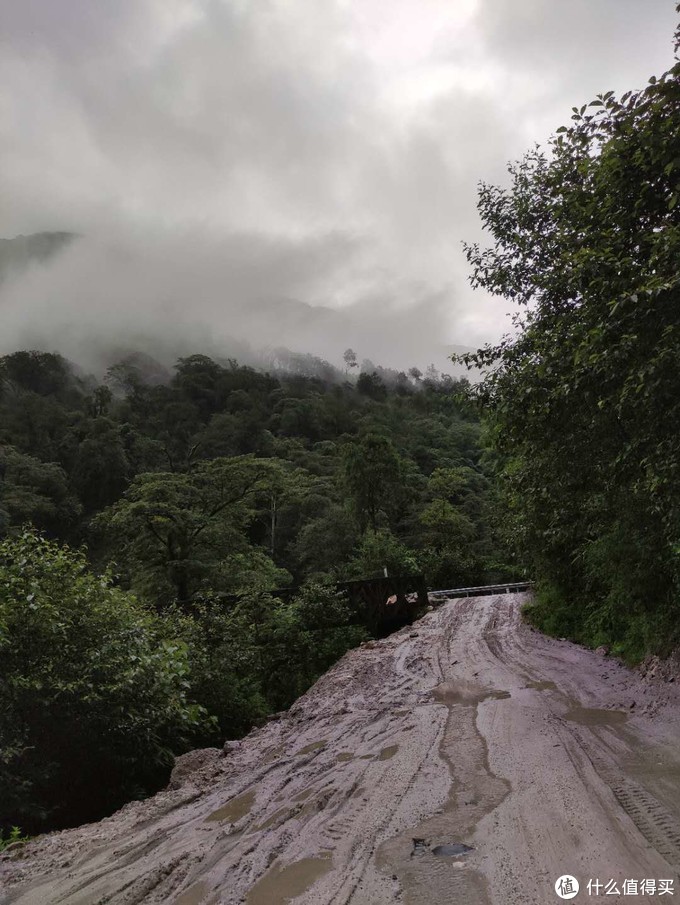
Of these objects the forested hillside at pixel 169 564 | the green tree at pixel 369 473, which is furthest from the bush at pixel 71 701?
the green tree at pixel 369 473

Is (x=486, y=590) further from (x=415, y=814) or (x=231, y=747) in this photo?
(x=415, y=814)

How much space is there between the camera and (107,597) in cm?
817

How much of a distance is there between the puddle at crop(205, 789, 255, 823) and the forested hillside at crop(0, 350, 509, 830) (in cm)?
247

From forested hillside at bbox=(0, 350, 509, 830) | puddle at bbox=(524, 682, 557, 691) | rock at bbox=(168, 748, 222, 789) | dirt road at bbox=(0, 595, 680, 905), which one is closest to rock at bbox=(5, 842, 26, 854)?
dirt road at bbox=(0, 595, 680, 905)

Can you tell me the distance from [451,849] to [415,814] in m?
0.66

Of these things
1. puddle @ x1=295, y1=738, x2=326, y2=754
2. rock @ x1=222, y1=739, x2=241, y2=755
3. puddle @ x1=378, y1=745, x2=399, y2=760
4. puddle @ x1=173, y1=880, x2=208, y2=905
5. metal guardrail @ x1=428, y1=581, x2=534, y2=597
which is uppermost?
puddle @ x1=173, y1=880, x2=208, y2=905

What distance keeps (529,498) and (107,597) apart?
21.8ft

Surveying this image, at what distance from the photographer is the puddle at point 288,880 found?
3135 mm

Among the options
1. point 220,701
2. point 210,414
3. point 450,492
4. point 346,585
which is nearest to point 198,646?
point 220,701

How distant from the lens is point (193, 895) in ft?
10.9

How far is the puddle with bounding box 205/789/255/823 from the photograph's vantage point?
15.1ft

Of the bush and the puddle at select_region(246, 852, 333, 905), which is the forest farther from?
the puddle at select_region(246, 852, 333, 905)

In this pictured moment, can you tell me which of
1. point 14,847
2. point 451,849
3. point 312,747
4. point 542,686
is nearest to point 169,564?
point 312,747

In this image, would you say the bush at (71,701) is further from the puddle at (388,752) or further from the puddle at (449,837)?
the puddle at (449,837)
